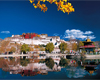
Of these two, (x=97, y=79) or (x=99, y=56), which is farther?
(x=99, y=56)

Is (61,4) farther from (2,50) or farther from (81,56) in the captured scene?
(2,50)

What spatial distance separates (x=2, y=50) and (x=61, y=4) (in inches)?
2369

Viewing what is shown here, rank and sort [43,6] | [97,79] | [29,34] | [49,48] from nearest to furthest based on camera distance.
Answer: [43,6], [97,79], [49,48], [29,34]

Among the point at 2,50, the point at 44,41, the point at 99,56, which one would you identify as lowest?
the point at 99,56

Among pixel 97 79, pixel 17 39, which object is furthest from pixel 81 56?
pixel 17 39

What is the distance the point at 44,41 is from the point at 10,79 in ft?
295

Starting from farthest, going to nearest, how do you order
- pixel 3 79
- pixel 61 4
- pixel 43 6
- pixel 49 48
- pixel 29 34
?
pixel 29 34, pixel 49 48, pixel 3 79, pixel 43 6, pixel 61 4

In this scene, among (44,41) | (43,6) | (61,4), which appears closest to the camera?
(61,4)

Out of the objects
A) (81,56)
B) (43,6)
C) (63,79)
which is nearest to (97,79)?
(63,79)

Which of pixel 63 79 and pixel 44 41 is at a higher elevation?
pixel 44 41

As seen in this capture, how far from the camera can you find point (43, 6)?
400 centimetres

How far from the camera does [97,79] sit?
975cm

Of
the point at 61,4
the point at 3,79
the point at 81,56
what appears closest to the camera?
the point at 61,4

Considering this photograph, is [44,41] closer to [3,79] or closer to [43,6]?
[3,79]
